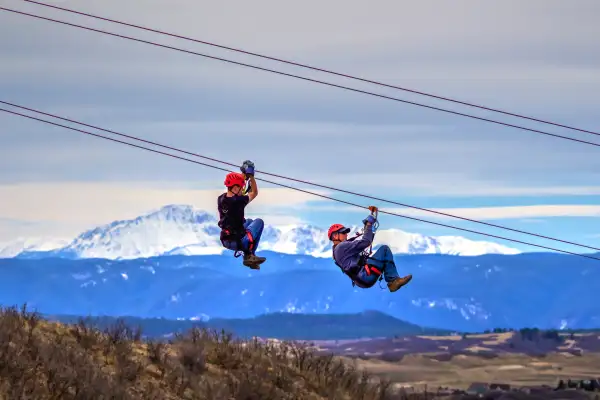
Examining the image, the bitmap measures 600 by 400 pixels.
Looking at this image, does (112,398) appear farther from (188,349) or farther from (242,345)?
(242,345)

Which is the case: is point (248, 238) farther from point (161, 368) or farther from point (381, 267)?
point (161, 368)

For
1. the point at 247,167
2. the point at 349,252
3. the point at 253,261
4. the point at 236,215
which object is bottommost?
the point at 253,261

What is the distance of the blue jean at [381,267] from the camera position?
1687 inches

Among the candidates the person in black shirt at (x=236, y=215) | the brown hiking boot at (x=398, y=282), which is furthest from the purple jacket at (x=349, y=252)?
the person in black shirt at (x=236, y=215)

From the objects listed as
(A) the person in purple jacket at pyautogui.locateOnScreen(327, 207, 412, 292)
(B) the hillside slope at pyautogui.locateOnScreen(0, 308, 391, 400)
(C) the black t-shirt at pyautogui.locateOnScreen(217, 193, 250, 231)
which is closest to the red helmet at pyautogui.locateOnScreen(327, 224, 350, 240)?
(A) the person in purple jacket at pyautogui.locateOnScreen(327, 207, 412, 292)

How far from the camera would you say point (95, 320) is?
48.5 metres

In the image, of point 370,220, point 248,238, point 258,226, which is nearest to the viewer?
point 370,220

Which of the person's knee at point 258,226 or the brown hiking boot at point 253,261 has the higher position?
the person's knee at point 258,226

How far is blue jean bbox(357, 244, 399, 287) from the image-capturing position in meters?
42.8

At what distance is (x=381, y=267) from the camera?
4316 centimetres

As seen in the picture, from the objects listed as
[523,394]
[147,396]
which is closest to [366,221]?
[147,396]

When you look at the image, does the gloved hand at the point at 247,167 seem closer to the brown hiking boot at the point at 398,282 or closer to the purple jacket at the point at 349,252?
the purple jacket at the point at 349,252

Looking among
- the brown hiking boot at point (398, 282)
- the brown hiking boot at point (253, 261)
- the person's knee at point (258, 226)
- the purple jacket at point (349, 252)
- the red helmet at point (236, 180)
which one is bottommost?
the brown hiking boot at point (398, 282)

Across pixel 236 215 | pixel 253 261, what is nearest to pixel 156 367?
pixel 253 261
